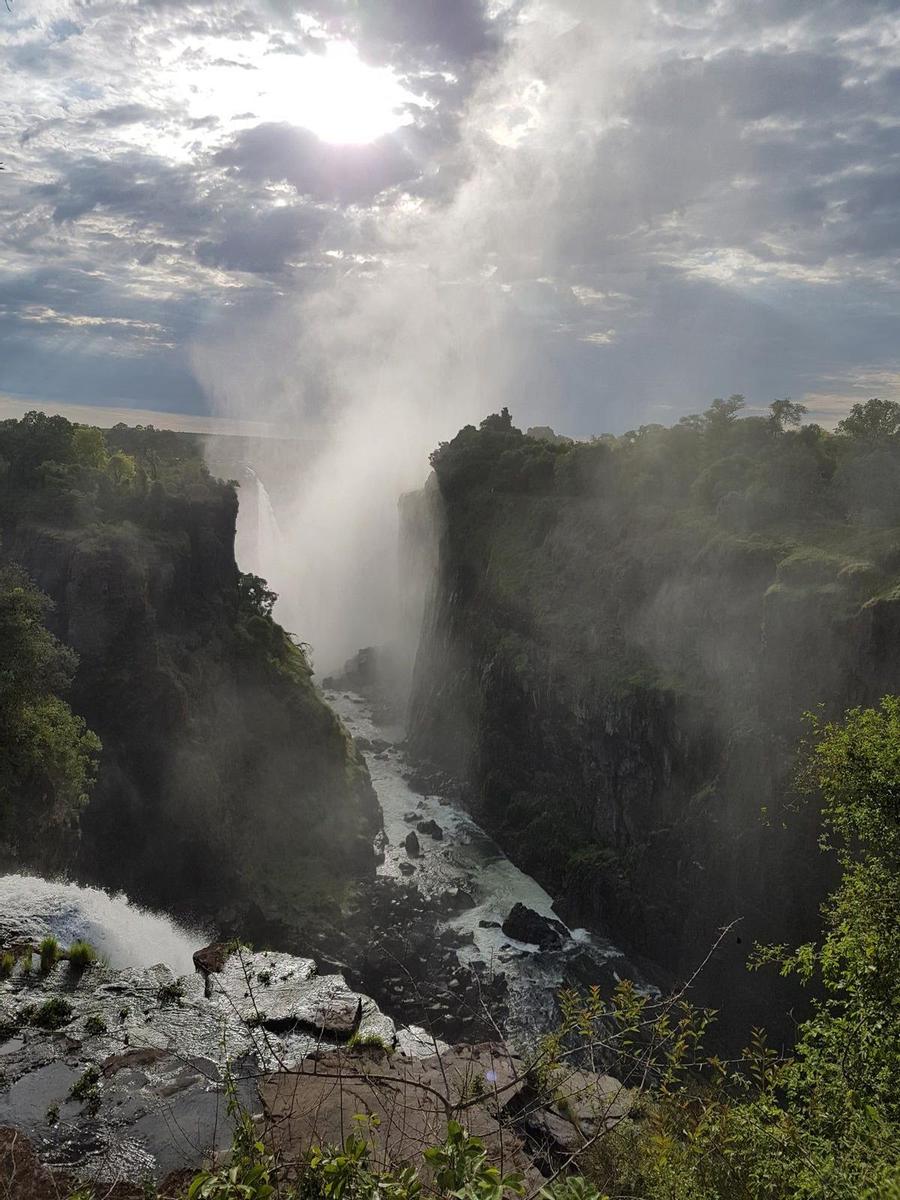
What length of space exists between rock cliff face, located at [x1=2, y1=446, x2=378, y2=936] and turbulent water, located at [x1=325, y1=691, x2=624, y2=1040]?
13.8ft

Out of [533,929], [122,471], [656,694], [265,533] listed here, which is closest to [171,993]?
[533,929]

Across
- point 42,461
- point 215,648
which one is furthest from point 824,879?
point 42,461

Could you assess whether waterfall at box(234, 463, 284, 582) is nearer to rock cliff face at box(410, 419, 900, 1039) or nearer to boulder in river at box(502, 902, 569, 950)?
rock cliff face at box(410, 419, 900, 1039)

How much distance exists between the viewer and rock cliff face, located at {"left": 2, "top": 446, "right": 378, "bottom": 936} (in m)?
36.4

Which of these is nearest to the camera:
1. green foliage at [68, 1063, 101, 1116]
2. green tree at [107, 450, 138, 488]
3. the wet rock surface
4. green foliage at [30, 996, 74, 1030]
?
the wet rock surface

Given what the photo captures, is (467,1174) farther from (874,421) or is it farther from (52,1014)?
(874,421)

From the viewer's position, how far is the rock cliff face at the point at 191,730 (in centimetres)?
3638

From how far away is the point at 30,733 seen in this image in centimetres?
2577

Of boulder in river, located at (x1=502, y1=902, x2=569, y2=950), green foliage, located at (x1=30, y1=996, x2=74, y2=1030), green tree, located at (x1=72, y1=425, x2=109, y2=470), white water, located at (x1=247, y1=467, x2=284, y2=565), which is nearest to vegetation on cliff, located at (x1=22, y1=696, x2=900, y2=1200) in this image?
green foliage, located at (x1=30, y1=996, x2=74, y2=1030)

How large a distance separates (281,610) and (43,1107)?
306ft

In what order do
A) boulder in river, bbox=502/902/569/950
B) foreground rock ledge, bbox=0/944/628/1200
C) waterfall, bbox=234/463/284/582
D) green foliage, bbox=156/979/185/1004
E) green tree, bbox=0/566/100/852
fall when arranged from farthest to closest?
waterfall, bbox=234/463/284/582
boulder in river, bbox=502/902/569/950
green tree, bbox=0/566/100/852
green foliage, bbox=156/979/185/1004
foreground rock ledge, bbox=0/944/628/1200

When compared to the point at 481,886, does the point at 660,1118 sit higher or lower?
higher

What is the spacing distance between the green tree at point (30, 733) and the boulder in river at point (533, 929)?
22711mm

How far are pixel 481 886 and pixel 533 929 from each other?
19.9 ft
